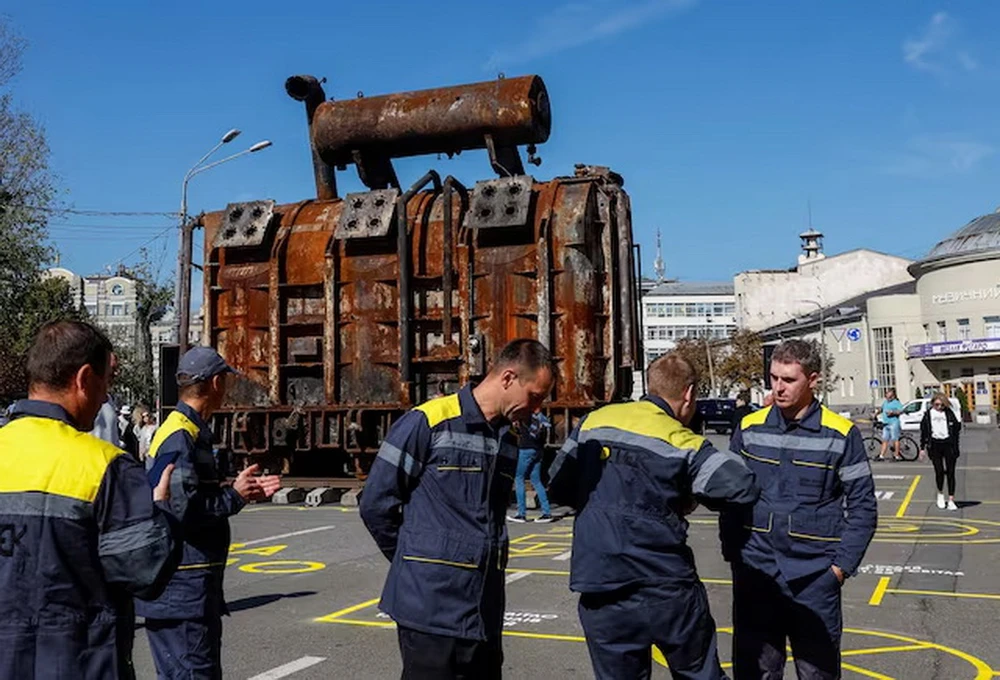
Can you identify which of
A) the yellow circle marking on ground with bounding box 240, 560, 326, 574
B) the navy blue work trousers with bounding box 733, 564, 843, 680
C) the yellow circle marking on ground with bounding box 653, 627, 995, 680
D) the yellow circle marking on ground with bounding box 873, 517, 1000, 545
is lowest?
the yellow circle marking on ground with bounding box 653, 627, 995, 680

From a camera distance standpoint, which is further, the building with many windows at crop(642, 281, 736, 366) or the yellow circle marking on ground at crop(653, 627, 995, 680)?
the building with many windows at crop(642, 281, 736, 366)

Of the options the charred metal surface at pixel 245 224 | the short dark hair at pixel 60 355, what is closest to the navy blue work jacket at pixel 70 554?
the short dark hair at pixel 60 355

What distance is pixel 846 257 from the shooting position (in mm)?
94125

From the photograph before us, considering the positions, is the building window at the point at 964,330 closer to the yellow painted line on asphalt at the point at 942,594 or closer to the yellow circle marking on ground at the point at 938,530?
the yellow circle marking on ground at the point at 938,530

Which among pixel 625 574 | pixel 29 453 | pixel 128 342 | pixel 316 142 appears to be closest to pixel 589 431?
pixel 625 574

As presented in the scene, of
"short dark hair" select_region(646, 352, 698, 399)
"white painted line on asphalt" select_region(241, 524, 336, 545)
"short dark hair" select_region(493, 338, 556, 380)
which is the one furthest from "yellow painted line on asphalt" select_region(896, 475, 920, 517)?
"short dark hair" select_region(493, 338, 556, 380)

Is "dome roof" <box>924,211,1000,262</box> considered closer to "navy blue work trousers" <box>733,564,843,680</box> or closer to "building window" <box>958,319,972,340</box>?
→ "building window" <box>958,319,972,340</box>

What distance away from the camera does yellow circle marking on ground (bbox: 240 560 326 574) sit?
10.6 meters

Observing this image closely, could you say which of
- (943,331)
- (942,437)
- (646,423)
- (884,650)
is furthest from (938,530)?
(943,331)

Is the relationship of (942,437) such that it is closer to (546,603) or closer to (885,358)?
(546,603)

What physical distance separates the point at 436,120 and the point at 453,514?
12858mm

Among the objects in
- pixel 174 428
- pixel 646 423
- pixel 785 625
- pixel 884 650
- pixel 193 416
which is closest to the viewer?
pixel 646 423

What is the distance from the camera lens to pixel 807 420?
17.4 feet

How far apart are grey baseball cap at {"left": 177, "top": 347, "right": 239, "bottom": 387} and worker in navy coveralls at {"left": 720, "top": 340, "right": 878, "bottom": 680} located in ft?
8.69
